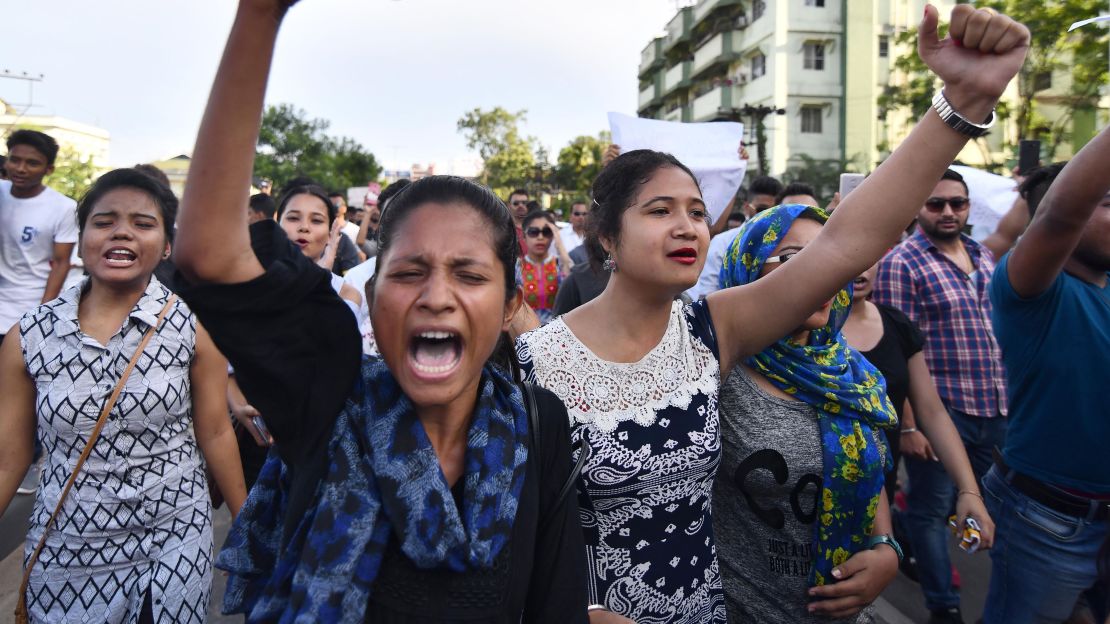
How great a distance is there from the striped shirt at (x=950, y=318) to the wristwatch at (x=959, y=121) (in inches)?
116

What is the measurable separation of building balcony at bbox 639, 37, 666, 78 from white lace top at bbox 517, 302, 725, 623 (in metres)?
52.4

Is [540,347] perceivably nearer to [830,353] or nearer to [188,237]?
[830,353]

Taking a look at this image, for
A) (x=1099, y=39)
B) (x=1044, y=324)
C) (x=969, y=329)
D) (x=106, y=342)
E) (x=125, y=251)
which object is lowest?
(x=969, y=329)

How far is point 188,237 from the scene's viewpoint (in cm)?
118

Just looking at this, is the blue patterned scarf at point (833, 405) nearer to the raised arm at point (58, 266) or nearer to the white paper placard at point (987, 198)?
the white paper placard at point (987, 198)

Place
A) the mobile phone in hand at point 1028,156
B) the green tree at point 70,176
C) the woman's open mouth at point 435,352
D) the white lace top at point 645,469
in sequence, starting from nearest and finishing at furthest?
the woman's open mouth at point 435,352 < the white lace top at point 645,469 < the mobile phone in hand at point 1028,156 < the green tree at point 70,176

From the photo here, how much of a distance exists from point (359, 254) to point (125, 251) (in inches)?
250

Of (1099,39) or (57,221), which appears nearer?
(57,221)

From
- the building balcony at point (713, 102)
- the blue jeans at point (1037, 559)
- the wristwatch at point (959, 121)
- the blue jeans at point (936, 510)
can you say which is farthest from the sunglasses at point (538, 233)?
the building balcony at point (713, 102)

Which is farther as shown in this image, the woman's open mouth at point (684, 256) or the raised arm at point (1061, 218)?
the raised arm at point (1061, 218)

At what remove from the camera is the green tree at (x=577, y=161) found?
4362 centimetres

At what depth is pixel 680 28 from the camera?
4588cm

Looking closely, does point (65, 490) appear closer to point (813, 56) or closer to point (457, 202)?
point (457, 202)

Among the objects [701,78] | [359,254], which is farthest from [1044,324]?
[701,78]
